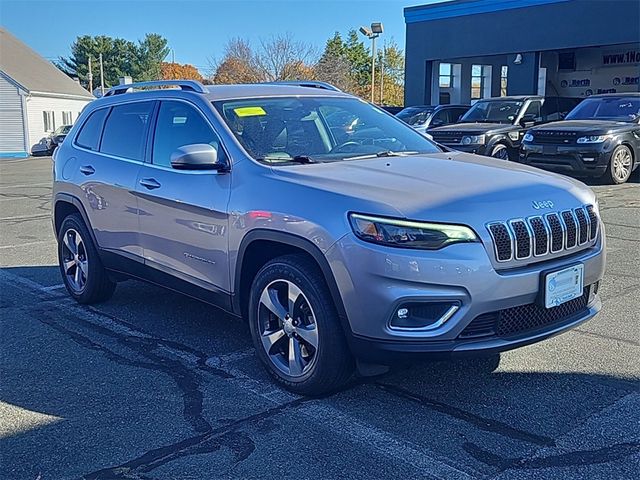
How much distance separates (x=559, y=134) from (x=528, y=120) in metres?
3.27

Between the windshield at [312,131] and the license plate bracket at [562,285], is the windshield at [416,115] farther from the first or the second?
the license plate bracket at [562,285]

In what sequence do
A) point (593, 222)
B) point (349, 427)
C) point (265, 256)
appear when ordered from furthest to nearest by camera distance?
point (265, 256), point (593, 222), point (349, 427)

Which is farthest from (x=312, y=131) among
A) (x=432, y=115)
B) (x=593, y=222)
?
(x=432, y=115)

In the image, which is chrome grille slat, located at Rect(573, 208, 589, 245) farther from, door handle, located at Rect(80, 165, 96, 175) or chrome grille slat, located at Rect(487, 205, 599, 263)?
door handle, located at Rect(80, 165, 96, 175)

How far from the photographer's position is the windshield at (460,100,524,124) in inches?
647

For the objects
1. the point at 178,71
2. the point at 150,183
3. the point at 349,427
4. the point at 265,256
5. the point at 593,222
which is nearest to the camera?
the point at 349,427

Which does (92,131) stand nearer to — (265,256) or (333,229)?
(265,256)

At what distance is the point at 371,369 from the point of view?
3.70m

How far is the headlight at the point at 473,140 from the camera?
1468 centimetres

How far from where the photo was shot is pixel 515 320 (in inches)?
141

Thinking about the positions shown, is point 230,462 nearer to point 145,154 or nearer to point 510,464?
point 510,464

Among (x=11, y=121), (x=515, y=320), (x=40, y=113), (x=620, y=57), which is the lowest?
(x=515, y=320)

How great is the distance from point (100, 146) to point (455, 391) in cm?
362

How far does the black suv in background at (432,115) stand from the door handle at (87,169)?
47.1ft
